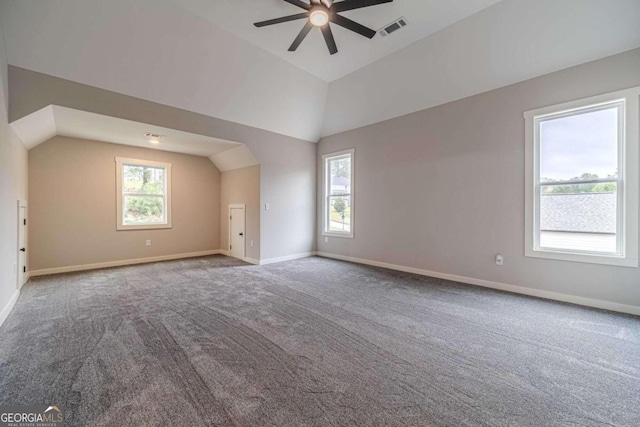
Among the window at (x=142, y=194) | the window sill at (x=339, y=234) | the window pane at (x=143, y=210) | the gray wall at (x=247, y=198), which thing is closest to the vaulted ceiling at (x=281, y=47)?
the gray wall at (x=247, y=198)

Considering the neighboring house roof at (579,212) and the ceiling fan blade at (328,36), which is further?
the neighboring house roof at (579,212)

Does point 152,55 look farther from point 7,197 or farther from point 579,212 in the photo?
point 579,212

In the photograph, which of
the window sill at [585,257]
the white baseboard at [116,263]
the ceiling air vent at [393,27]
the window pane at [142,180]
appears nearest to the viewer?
the window sill at [585,257]

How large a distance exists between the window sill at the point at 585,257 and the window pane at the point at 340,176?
3.72 m

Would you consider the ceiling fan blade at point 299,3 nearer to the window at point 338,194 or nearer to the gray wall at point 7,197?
the gray wall at point 7,197

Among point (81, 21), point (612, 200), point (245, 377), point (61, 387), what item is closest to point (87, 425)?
point (61, 387)

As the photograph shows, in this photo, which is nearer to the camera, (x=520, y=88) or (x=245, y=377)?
(x=245, y=377)

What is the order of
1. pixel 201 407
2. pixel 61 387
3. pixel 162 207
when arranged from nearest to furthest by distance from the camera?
1. pixel 201 407
2. pixel 61 387
3. pixel 162 207

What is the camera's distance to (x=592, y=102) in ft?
11.0

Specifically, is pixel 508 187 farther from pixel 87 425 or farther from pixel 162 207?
pixel 162 207

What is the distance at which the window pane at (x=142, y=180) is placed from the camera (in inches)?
232

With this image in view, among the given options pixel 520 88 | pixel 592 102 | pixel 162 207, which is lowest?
pixel 162 207

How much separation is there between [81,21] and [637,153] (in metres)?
6.80

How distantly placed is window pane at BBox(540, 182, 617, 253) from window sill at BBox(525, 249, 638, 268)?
10 centimetres
